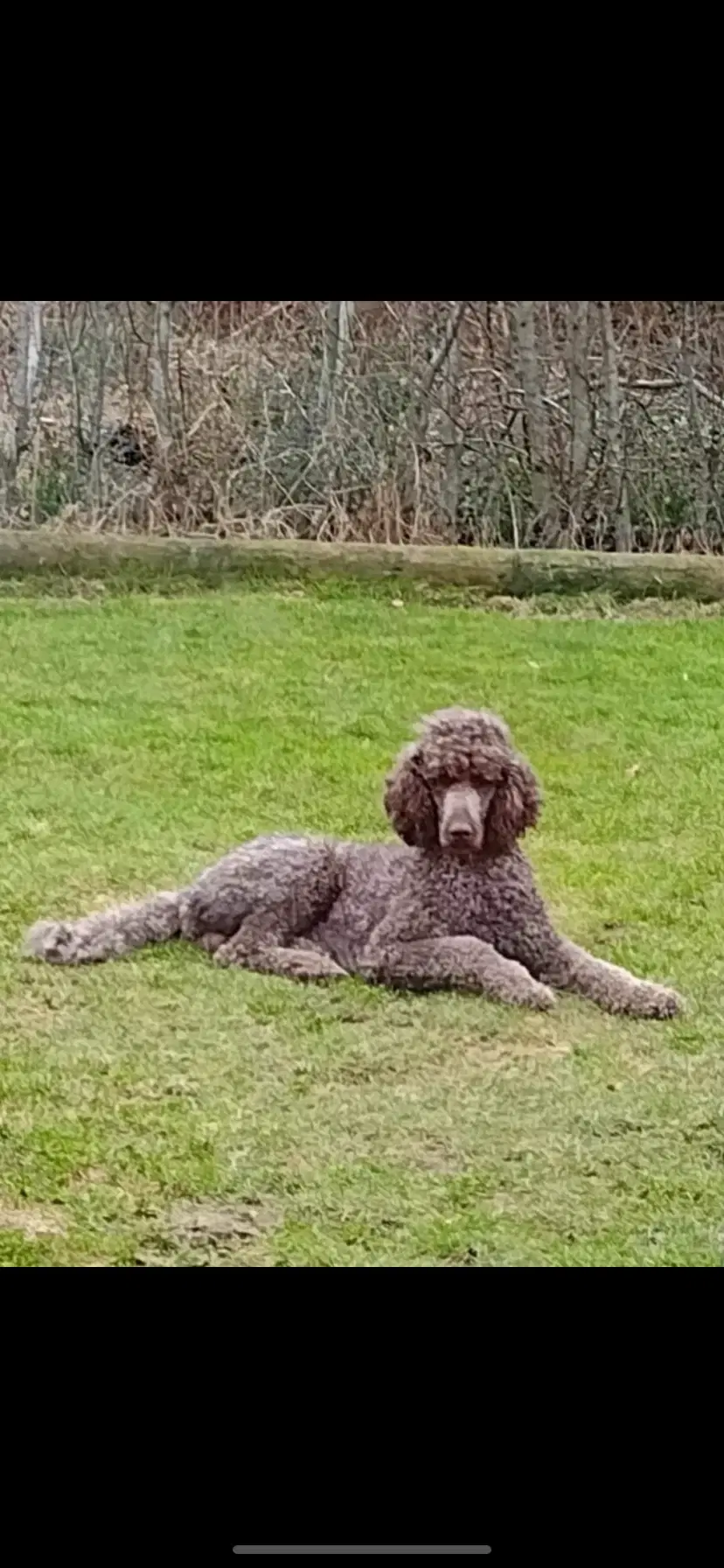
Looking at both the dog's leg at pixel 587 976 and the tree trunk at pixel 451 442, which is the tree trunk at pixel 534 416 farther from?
the dog's leg at pixel 587 976

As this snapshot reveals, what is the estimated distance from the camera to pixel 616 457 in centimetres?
192

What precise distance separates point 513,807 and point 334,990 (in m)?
0.26

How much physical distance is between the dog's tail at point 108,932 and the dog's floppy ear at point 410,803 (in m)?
0.23

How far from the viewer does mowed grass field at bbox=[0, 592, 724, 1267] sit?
1.77m

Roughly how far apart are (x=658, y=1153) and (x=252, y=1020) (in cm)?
43

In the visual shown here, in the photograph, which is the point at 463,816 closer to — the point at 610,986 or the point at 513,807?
the point at 513,807

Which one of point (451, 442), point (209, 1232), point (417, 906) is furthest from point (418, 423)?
point (209, 1232)

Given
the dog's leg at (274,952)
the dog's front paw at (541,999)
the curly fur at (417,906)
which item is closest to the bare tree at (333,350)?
the curly fur at (417,906)

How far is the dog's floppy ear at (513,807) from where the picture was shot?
1.83 m

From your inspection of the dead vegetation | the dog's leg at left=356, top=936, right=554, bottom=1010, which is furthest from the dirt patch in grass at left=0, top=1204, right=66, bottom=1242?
the dead vegetation

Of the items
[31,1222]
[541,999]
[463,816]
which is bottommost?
[31,1222]

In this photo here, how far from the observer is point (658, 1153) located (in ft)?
5.88
